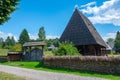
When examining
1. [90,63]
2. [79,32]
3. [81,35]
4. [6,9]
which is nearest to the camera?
[6,9]

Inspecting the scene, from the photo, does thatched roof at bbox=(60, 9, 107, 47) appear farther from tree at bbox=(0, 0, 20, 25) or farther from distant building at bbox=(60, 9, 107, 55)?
tree at bbox=(0, 0, 20, 25)

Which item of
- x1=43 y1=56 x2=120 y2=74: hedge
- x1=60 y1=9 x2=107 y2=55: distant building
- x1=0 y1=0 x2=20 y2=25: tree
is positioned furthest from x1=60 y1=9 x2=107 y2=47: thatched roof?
x1=0 y1=0 x2=20 y2=25: tree

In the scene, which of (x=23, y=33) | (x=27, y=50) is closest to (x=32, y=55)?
(x=27, y=50)

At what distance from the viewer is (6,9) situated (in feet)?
65.4

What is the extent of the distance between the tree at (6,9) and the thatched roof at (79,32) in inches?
521

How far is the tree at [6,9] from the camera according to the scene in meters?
19.6

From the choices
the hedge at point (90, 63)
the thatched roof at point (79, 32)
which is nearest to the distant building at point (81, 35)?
the thatched roof at point (79, 32)

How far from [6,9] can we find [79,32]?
1440 centimetres

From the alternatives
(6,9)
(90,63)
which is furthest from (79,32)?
(6,9)

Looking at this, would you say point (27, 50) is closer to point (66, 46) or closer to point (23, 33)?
point (66, 46)

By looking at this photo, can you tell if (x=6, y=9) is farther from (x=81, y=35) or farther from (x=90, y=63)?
(x=81, y=35)

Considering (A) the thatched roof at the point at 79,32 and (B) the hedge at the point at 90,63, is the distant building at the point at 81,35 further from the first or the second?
(B) the hedge at the point at 90,63

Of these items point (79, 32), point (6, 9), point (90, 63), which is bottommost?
point (90, 63)

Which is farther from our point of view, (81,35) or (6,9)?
(81,35)
